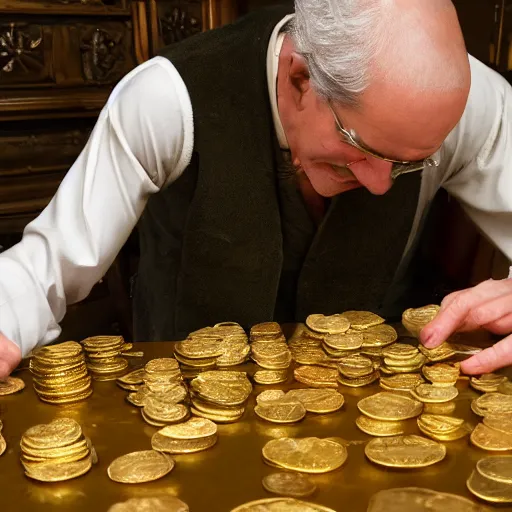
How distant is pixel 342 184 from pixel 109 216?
0.44 m

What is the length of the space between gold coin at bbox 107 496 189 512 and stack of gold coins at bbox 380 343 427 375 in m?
0.48

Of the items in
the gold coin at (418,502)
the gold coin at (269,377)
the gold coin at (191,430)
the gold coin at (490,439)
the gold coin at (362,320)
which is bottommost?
the gold coin at (418,502)

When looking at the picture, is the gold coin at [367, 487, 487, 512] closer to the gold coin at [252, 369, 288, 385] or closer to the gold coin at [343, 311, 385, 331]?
the gold coin at [252, 369, 288, 385]

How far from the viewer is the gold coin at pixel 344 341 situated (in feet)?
4.08

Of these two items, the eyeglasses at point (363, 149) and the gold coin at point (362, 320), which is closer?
the eyeglasses at point (363, 149)

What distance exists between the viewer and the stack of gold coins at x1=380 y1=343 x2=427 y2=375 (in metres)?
1.19

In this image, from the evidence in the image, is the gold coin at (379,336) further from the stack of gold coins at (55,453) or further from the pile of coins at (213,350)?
the stack of gold coins at (55,453)

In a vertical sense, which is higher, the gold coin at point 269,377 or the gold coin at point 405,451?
the gold coin at point 269,377

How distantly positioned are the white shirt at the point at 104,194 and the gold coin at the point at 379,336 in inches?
16.3

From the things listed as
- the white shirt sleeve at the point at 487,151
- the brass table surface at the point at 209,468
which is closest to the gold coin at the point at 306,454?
the brass table surface at the point at 209,468

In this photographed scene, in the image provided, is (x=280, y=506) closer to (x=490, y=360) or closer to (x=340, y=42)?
(x=490, y=360)

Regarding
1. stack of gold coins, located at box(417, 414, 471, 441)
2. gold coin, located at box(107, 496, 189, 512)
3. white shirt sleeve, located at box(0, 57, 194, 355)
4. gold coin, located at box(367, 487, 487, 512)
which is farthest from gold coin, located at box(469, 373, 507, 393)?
white shirt sleeve, located at box(0, 57, 194, 355)

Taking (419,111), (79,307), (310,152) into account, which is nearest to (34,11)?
(79,307)

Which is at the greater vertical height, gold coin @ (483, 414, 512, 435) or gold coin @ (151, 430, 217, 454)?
gold coin @ (151, 430, 217, 454)
